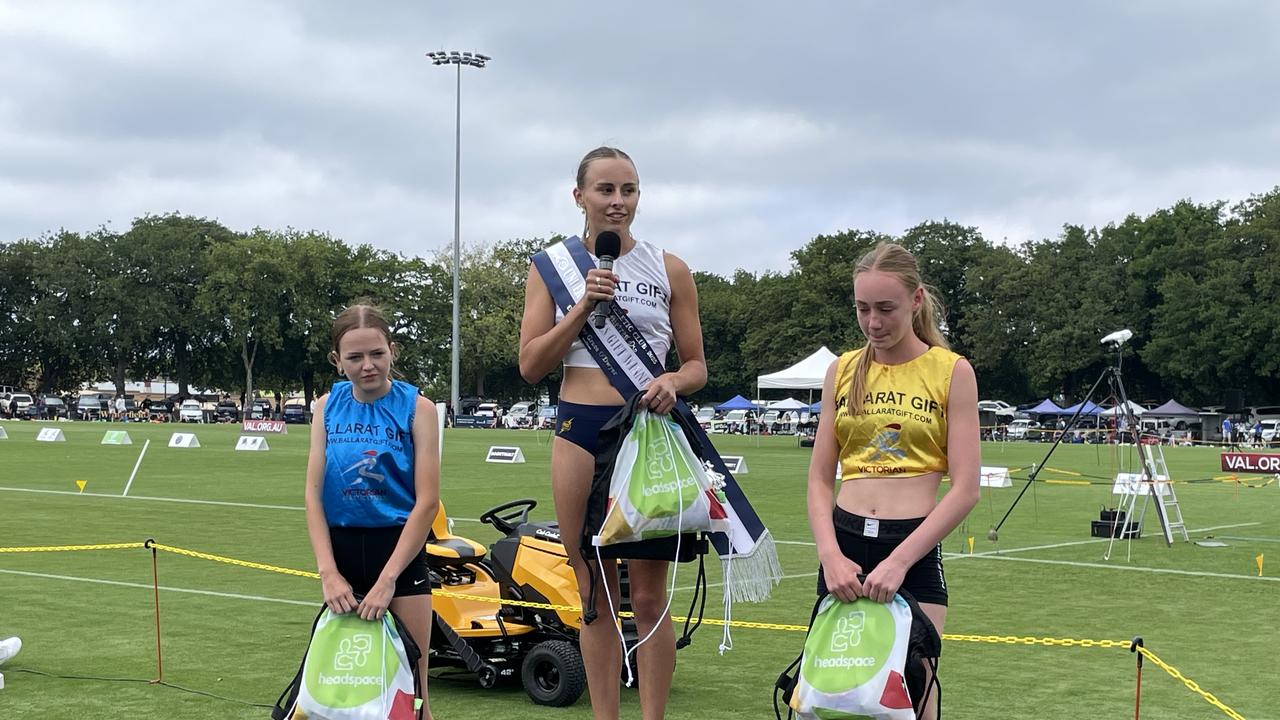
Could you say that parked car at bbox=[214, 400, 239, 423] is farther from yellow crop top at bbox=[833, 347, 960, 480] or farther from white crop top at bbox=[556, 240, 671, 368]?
yellow crop top at bbox=[833, 347, 960, 480]

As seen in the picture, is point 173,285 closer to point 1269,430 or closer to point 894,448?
point 1269,430

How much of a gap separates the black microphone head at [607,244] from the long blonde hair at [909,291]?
772 millimetres

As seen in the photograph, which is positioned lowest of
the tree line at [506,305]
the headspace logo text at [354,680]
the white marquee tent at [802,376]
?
the headspace logo text at [354,680]

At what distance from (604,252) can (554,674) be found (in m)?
3.57

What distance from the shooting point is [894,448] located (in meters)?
4.22

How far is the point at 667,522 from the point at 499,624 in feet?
11.9

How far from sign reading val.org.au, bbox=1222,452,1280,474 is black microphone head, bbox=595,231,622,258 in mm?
18101

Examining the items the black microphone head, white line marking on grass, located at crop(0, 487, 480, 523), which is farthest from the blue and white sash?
white line marking on grass, located at crop(0, 487, 480, 523)

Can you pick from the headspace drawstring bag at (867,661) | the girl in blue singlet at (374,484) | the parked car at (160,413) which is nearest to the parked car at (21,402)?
the parked car at (160,413)

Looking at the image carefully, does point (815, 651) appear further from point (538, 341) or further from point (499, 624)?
point (499, 624)

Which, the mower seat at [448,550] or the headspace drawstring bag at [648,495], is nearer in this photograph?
the headspace drawstring bag at [648,495]

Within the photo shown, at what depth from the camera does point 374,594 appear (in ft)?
14.7

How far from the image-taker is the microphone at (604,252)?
457 cm

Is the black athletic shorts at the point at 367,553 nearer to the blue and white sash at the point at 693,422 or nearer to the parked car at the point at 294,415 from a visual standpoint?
the blue and white sash at the point at 693,422
